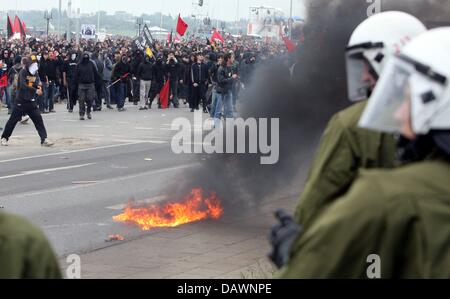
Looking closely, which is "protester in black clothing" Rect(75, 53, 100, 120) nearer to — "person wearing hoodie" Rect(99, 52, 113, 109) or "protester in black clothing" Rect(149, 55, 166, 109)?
"person wearing hoodie" Rect(99, 52, 113, 109)

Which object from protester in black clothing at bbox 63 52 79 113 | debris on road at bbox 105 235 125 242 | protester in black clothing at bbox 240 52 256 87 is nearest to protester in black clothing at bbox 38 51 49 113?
protester in black clothing at bbox 63 52 79 113

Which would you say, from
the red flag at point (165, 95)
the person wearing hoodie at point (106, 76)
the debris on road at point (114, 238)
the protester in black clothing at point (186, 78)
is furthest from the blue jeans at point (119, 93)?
the debris on road at point (114, 238)

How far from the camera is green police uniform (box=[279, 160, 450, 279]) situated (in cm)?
209

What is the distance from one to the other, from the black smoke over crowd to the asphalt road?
1.07m

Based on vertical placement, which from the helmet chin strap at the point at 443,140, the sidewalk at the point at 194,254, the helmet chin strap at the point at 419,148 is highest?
the helmet chin strap at the point at 443,140

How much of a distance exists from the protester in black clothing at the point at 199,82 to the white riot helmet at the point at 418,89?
25716mm

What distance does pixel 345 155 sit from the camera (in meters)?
3.72

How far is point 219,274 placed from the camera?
7.83 m

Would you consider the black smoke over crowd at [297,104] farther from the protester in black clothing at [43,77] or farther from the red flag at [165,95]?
the red flag at [165,95]

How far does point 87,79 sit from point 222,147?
508 inches

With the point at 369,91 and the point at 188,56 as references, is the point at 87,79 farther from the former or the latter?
the point at 369,91

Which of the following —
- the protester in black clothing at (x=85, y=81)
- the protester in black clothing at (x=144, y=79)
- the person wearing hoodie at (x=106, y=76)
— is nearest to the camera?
the protester in black clothing at (x=85, y=81)

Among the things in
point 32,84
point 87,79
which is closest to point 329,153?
point 32,84

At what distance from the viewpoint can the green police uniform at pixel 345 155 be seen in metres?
3.60
